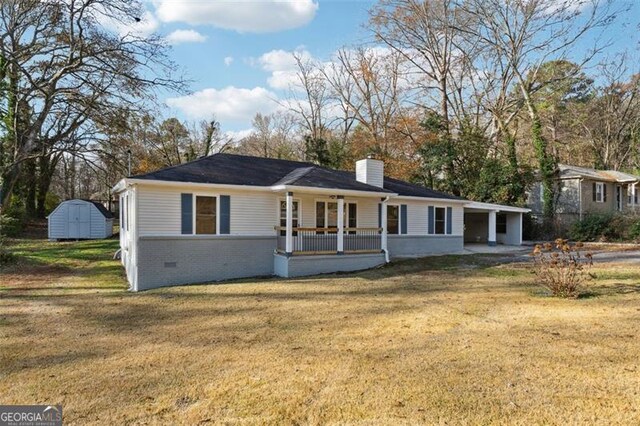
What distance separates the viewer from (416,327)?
6.23 meters

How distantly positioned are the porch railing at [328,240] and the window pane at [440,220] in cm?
440

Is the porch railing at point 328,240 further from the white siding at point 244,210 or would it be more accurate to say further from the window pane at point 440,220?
the window pane at point 440,220

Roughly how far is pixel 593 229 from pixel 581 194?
141 inches

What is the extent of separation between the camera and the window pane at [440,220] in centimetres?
1738

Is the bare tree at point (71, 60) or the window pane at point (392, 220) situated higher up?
the bare tree at point (71, 60)

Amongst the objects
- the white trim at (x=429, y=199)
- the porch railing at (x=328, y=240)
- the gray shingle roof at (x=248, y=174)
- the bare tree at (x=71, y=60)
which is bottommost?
the porch railing at (x=328, y=240)

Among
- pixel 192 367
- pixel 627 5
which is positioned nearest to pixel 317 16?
pixel 192 367

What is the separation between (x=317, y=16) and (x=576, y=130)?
30.3 meters

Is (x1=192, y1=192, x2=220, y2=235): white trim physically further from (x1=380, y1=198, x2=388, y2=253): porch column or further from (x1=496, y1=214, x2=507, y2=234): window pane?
(x1=496, y1=214, x2=507, y2=234): window pane

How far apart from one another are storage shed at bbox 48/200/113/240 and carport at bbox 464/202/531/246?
21.7 m

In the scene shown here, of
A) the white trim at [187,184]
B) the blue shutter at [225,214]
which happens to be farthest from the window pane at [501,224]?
the blue shutter at [225,214]

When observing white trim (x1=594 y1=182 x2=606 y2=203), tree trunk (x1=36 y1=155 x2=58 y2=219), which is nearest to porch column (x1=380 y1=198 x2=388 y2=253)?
white trim (x1=594 y1=182 x2=606 y2=203)

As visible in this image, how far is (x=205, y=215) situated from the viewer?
1134 centimetres

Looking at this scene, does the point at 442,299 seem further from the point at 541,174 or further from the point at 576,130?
the point at 576,130
